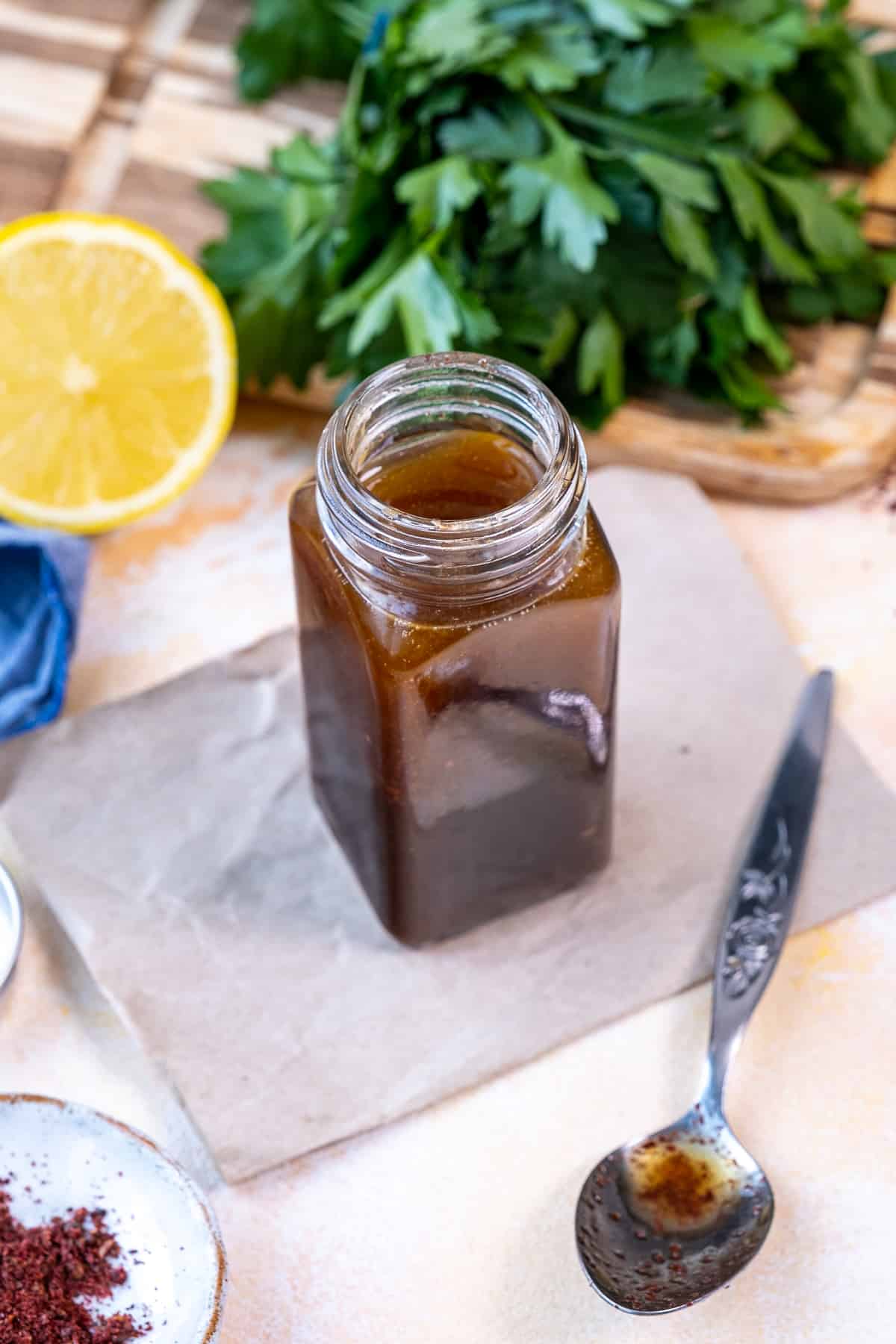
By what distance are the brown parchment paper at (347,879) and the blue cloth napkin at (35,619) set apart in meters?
0.04

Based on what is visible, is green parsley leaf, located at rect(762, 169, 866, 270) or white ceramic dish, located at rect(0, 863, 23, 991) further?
green parsley leaf, located at rect(762, 169, 866, 270)

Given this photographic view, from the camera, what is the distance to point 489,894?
1477 millimetres

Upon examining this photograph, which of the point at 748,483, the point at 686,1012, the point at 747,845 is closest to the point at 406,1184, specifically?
the point at 686,1012

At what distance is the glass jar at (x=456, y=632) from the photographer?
47.2 inches

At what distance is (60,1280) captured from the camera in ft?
4.01

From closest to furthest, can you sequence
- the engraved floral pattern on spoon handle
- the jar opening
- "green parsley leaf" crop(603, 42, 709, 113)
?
1. the jar opening
2. the engraved floral pattern on spoon handle
3. "green parsley leaf" crop(603, 42, 709, 113)

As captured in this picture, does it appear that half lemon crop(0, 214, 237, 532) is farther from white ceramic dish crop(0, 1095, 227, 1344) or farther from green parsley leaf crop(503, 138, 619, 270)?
white ceramic dish crop(0, 1095, 227, 1344)

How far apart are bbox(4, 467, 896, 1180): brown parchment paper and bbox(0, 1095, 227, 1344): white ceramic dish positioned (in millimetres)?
101

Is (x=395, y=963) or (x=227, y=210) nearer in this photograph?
Result: (x=395, y=963)

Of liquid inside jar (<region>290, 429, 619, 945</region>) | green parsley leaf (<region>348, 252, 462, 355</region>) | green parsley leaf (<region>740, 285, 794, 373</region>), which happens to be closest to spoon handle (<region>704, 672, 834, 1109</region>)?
liquid inside jar (<region>290, 429, 619, 945</region>)

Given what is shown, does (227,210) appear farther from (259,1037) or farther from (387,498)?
(259,1037)

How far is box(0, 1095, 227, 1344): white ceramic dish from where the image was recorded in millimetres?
1187

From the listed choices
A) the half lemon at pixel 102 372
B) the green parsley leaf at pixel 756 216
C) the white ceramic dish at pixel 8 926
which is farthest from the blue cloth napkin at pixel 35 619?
the green parsley leaf at pixel 756 216

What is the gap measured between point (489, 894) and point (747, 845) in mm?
273
